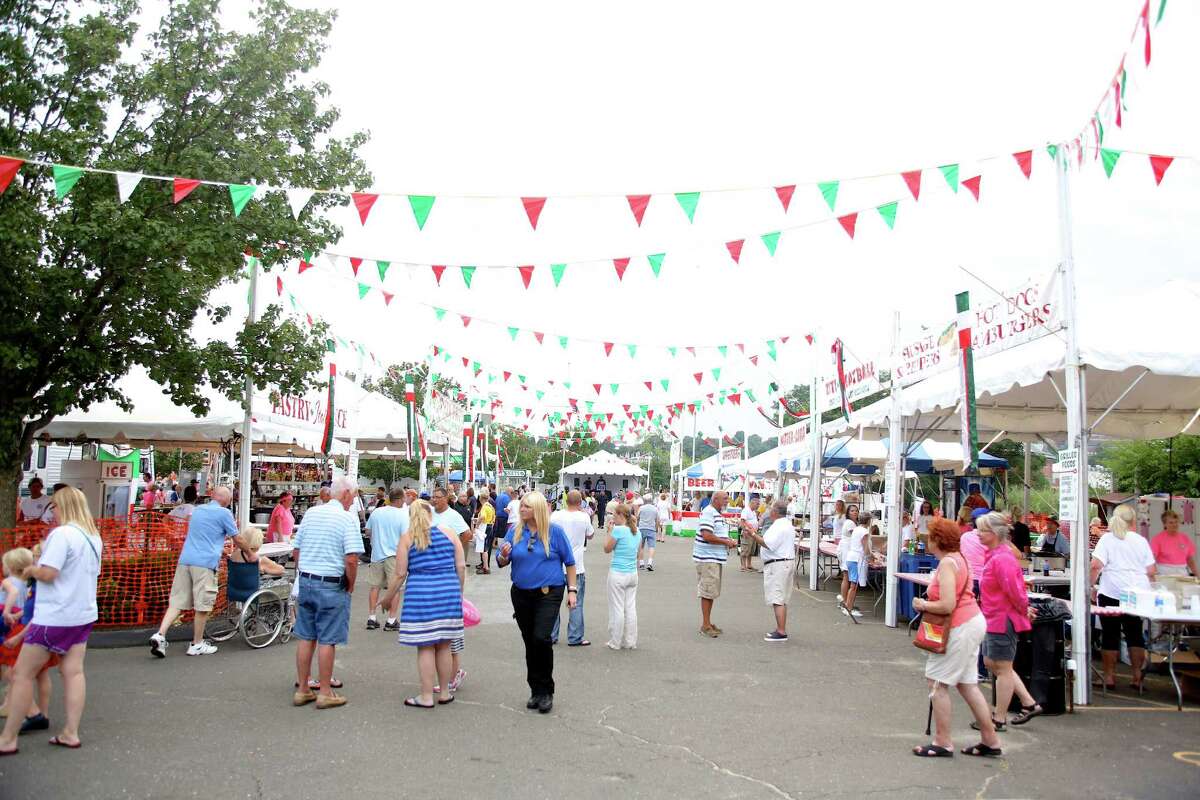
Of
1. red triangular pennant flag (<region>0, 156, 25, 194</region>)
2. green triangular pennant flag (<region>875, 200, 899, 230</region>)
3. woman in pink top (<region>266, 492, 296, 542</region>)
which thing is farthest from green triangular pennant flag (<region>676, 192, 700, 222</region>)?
woman in pink top (<region>266, 492, 296, 542</region>)

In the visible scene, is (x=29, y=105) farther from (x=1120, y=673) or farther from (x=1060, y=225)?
(x=1120, y=673)

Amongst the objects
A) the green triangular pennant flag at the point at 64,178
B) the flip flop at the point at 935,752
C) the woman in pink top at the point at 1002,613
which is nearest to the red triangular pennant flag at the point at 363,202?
the green triangular pennant flag at the point at 64,178

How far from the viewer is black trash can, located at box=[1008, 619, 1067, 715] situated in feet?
24.3

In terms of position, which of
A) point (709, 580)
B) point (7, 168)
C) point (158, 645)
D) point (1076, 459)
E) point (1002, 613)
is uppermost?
point (7, 168)

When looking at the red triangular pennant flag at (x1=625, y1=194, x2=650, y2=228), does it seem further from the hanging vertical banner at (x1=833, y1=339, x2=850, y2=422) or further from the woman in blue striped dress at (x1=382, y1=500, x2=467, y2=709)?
the hanging vertical banner at (x1=833, y1=339, x2=850, y2=422)

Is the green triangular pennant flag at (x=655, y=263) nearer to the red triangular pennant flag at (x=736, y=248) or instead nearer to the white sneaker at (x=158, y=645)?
the red triangular pennant flag at (x=736, y=248)

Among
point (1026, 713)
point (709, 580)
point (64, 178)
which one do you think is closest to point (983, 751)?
point (1026, 713)

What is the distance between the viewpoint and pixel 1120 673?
372 inches

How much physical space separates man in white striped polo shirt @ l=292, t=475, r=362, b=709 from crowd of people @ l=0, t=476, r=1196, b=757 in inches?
0.4

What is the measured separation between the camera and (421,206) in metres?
9.15

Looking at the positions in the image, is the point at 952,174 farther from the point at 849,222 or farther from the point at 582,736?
the point at 582,736

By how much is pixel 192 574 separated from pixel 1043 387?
11.2 metres

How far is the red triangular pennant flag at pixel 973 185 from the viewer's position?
29.4 ft

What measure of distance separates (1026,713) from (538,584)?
4.07 meters
